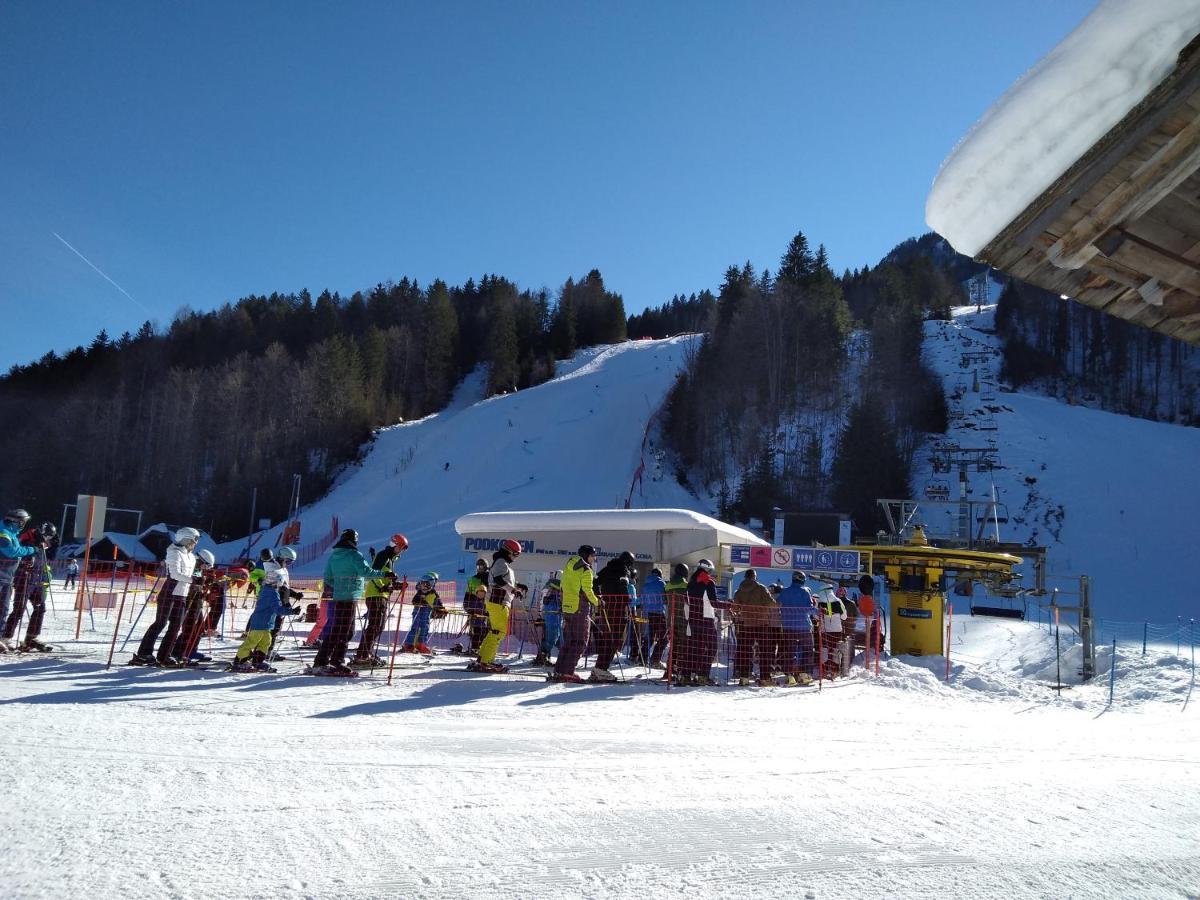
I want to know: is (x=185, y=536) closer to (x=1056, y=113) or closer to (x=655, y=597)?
(x=655, y=597)

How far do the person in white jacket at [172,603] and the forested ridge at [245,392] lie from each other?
41238 millimetres

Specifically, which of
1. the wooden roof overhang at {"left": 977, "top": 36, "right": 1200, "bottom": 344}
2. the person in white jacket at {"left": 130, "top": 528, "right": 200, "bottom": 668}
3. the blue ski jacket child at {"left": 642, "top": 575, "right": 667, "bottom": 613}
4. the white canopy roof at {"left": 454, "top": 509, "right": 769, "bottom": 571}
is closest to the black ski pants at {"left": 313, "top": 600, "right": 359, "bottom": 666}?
the person in white jacket at {"left": 130, "top": 528, "right": 200, "bottom": 668}

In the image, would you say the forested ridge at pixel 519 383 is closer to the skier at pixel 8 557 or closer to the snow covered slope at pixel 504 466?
the snow covered slope at pixel 504 466

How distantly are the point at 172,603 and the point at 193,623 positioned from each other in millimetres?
413

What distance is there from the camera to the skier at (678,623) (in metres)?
8.59

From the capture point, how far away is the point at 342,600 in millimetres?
7539

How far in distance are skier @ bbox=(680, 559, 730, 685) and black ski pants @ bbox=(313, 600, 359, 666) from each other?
12.8 feet

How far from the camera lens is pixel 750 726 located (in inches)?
242

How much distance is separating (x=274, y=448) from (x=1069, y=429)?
48.6 m

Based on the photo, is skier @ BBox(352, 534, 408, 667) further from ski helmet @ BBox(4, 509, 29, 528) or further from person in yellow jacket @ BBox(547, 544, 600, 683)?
ski helmet @ BBox(4, 509, 29, 528)

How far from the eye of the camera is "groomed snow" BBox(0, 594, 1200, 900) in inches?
114

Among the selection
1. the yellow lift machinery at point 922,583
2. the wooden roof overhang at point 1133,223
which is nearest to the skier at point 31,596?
the wooden roof overhang at point 1133,223

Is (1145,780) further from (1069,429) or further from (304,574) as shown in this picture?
(1069,429)

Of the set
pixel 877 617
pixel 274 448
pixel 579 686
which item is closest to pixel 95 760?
pixel 579 686
